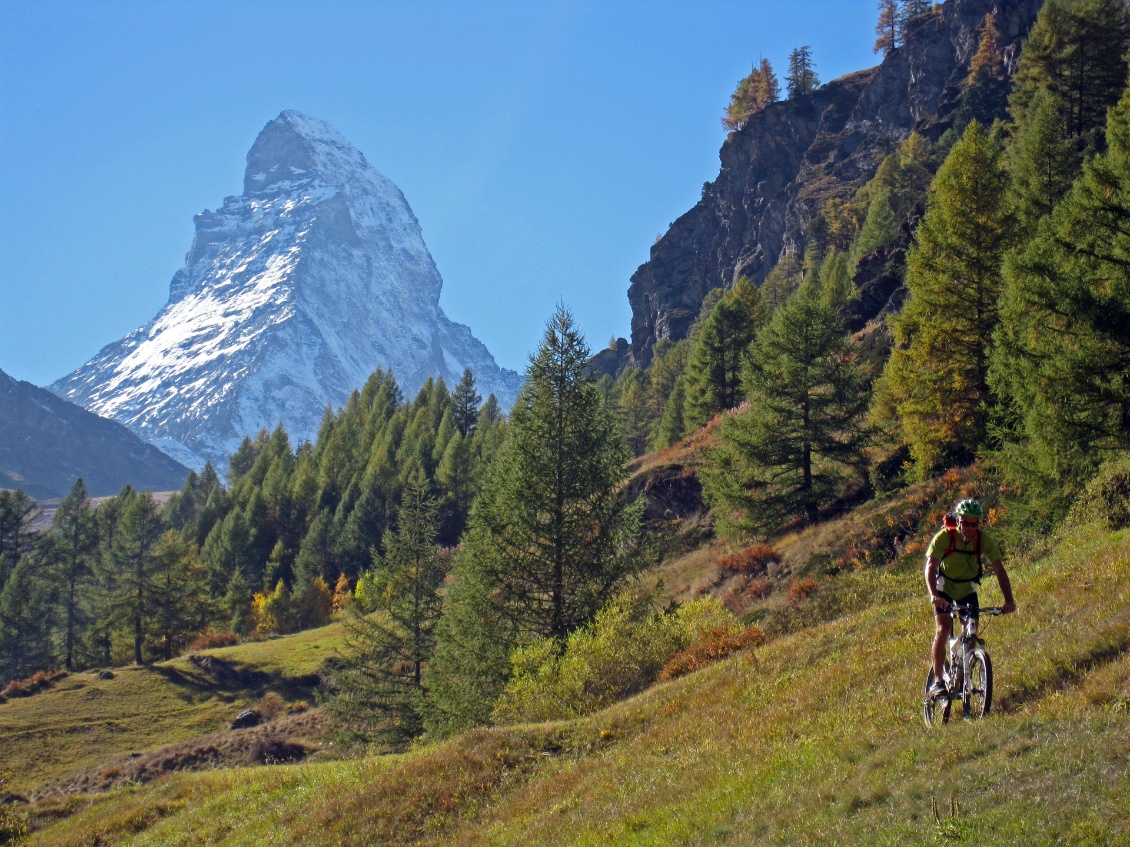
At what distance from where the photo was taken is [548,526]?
77.0 feet

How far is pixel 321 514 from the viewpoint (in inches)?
3014

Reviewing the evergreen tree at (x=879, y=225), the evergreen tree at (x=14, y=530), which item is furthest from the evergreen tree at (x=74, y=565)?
the evergreen tree at (x=879, y=225)

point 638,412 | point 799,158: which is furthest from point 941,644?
point 799,158

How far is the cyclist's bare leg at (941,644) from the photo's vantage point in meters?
8.63

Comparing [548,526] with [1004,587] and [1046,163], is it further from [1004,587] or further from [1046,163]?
[1046,163]

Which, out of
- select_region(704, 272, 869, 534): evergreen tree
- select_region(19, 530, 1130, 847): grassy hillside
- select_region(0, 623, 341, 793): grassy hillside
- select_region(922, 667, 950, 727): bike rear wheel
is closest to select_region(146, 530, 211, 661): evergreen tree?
select_region(0, 623, 341, 793): grassy hillside

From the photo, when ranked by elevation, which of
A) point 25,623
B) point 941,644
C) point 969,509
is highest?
point 25,623

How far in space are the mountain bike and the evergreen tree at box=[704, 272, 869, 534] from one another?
76.5ft

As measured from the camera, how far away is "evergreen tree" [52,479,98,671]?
6359 cm

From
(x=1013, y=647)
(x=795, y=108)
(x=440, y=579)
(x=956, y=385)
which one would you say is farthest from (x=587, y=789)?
(x=795, y=108)

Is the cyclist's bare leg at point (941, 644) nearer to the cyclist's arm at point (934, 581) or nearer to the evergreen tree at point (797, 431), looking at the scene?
the cyclist's arm at point (934, 581)

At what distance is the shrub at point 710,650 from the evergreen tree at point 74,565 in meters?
61.8

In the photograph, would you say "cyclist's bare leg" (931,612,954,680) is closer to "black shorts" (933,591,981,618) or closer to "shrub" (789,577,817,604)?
"black shorts" (933,591,981,618)

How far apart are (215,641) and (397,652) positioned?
36425mm
